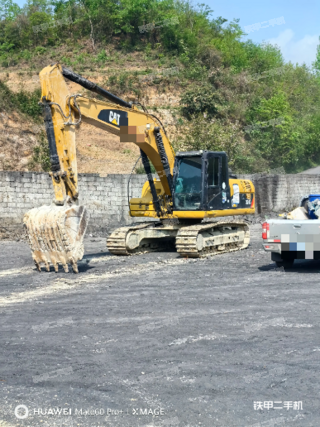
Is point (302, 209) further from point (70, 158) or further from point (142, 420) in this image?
point (142, 420)

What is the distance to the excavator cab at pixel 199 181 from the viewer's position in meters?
13.0

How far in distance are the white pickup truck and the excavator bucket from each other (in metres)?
3.67

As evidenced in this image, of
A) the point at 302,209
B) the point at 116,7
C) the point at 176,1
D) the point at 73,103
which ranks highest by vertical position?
the point at 176,1

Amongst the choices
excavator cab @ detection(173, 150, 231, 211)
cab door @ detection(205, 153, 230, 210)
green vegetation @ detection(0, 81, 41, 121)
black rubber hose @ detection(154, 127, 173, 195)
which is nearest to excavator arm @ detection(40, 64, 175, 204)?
black rubber hose @ detection(154, 127, 173, 195)

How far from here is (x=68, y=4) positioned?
5003 centimetres

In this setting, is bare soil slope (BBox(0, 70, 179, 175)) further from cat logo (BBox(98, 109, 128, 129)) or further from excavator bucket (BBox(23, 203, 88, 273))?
excavator bucket (BBox(23, 203, 88, 273))

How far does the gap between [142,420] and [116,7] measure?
4798 centimetres

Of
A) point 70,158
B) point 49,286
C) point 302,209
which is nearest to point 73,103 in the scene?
point 70,158

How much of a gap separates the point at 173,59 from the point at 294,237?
37.8 meters

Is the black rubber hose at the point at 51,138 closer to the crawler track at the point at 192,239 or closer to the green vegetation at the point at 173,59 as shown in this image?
the crawler track at the point at 192,239

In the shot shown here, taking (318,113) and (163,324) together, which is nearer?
(163,324)

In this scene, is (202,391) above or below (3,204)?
below

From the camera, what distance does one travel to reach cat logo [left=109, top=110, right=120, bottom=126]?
11797 millimetres

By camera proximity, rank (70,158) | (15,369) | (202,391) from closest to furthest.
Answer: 1. (202,391)
2. (15,369)
3. (70,158)
